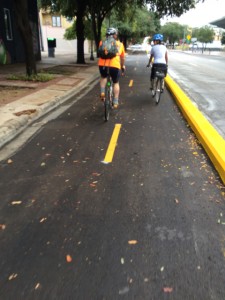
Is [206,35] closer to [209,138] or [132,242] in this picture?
[209,138]

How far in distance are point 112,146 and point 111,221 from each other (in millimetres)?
2689

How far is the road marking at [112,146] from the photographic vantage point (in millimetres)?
5475

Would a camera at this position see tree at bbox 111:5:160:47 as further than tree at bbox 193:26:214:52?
No

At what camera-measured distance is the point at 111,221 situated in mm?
3617

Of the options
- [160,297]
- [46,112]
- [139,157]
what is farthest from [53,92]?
[160,297]

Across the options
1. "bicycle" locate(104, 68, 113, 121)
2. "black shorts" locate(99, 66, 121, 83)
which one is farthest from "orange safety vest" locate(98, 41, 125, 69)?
"bicycle" locate(104, 68, 113, 121)

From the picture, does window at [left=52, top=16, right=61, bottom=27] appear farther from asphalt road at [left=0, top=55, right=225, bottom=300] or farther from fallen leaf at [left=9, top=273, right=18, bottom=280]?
fallen leaf at [left=9, top=273, right=18, bottom=280]

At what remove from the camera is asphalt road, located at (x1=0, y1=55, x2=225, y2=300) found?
2719 mm

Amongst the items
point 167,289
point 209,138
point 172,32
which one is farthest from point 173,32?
point 167,289

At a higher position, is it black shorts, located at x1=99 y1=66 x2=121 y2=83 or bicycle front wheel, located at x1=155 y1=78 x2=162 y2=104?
black shorts, located at x1=99 y1=66 x2=121 y2=83

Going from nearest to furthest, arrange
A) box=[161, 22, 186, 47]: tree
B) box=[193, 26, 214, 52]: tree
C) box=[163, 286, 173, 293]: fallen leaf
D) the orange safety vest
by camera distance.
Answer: box=[163, 286, 173, 293]: fallen leaf → the orange safety vest → box=[193, 26, 214, 52]: tree → box=[161, 22, 186, 47]: tree

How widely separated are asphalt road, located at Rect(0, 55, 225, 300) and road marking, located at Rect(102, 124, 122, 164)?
0.09 meters

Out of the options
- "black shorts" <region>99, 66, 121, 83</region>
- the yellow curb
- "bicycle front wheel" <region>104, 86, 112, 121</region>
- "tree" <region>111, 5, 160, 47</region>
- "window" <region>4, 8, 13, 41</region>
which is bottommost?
the yellow curb

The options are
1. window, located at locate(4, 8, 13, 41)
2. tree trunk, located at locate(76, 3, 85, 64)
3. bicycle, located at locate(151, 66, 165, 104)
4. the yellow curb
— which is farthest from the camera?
tree trunk, located at locate(76, 3, 85, 64)
